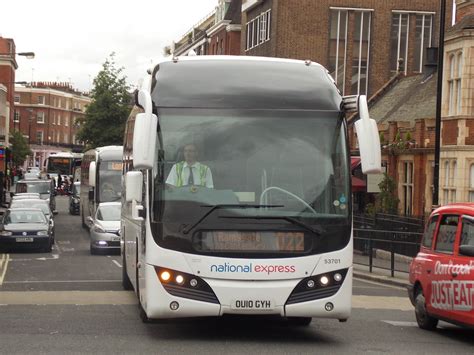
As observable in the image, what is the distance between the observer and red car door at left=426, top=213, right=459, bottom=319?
549 inches

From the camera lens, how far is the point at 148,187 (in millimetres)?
12609

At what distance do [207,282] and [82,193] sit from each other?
141ft

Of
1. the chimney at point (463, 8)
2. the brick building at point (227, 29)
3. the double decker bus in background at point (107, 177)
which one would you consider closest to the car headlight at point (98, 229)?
the double decker bus in background at point (107, 177)

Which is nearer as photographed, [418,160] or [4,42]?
[418,160]

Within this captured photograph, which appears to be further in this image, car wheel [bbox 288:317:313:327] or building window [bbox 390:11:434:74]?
building window [bbox 390:11:434:74]

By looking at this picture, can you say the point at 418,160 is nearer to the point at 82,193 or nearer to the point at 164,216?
the point at 82,193

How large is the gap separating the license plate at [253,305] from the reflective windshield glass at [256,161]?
1.01 meters

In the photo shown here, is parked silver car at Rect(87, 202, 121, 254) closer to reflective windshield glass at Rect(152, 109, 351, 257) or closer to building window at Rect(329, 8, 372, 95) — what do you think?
reflective windshield glass at Rect(152, 109, 351, 257)

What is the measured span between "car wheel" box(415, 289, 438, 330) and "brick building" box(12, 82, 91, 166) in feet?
530

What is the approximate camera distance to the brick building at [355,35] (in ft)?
202

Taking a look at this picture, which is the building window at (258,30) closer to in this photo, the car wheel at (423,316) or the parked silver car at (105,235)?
the parked silver car at (105,235)

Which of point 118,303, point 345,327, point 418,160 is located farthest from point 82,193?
point 345,327

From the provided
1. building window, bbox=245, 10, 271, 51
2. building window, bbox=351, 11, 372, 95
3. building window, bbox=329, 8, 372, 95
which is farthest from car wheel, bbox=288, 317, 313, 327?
building window, bbox=245, 10, 271, 51

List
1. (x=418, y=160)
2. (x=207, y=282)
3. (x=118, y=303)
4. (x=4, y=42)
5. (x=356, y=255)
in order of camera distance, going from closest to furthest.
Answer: (x=207, y=282)
(x=118, y=303)
(x=356, y=255)
(x=418, y=160)
(x=4, y=42)
